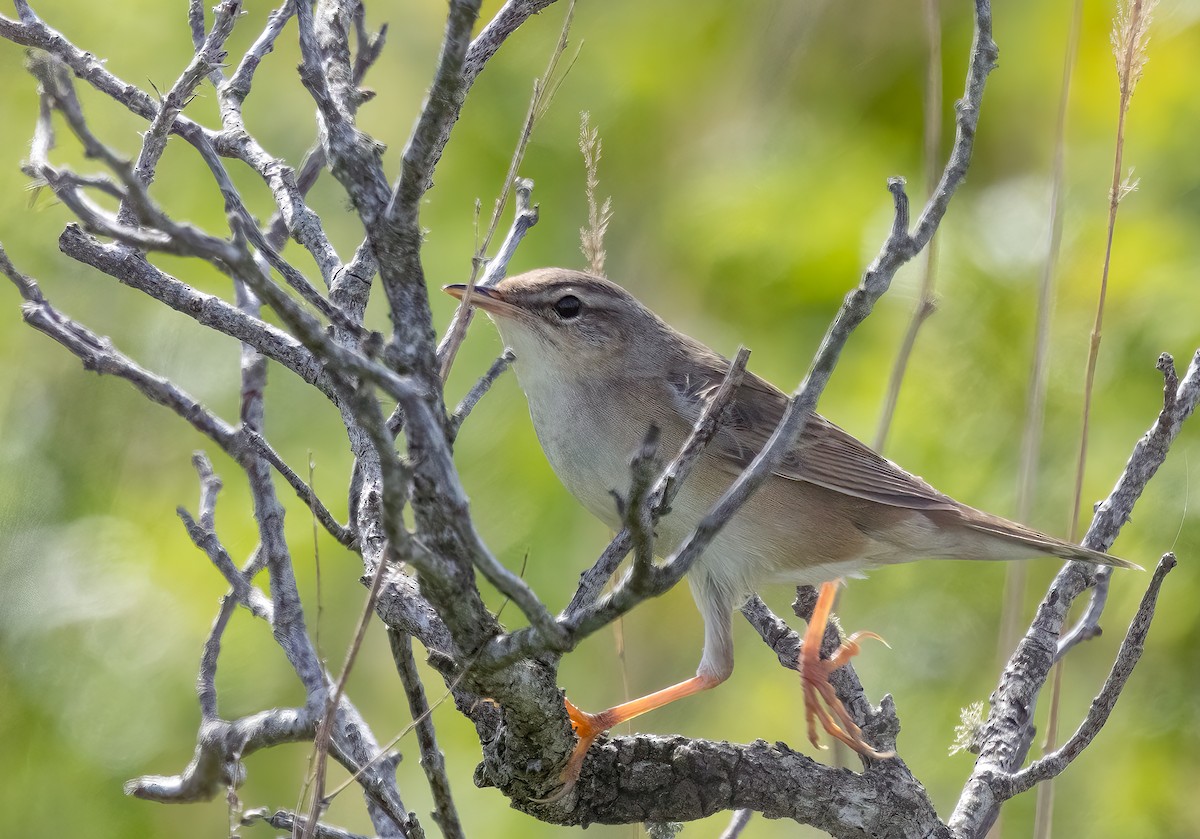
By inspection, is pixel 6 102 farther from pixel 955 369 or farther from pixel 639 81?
pixel 955 369

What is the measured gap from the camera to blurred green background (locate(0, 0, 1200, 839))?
3406mm

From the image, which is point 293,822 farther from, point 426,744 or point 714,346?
point 714,346

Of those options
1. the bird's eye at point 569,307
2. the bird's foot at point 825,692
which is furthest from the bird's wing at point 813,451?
the bird's foot at point 825,692

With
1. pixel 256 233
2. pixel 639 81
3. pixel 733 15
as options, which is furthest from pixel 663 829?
pixel 733 15

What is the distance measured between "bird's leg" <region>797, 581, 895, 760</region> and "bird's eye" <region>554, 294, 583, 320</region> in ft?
3.16

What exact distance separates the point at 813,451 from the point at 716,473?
395mm

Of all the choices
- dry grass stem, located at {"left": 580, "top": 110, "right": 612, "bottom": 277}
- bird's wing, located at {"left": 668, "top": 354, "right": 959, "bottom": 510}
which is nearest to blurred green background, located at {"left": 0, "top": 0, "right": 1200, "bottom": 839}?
bird's wing, located at {"left": 668, "top": 354, "right": 959, "bottom": 510}

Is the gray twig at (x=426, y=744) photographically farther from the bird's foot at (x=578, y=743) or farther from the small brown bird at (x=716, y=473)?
the small brown bird at (x=716, y=473)

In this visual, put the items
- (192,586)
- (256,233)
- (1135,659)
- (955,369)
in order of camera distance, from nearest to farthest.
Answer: (256,233)
(1135,659)
(192,586)
(955,369)

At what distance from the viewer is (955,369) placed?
3.90 meters

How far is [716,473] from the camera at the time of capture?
2.75m

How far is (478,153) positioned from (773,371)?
1424 millimetres

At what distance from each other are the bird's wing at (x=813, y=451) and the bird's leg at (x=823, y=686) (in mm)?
379

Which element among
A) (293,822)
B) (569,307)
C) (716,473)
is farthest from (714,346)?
(293,822)
